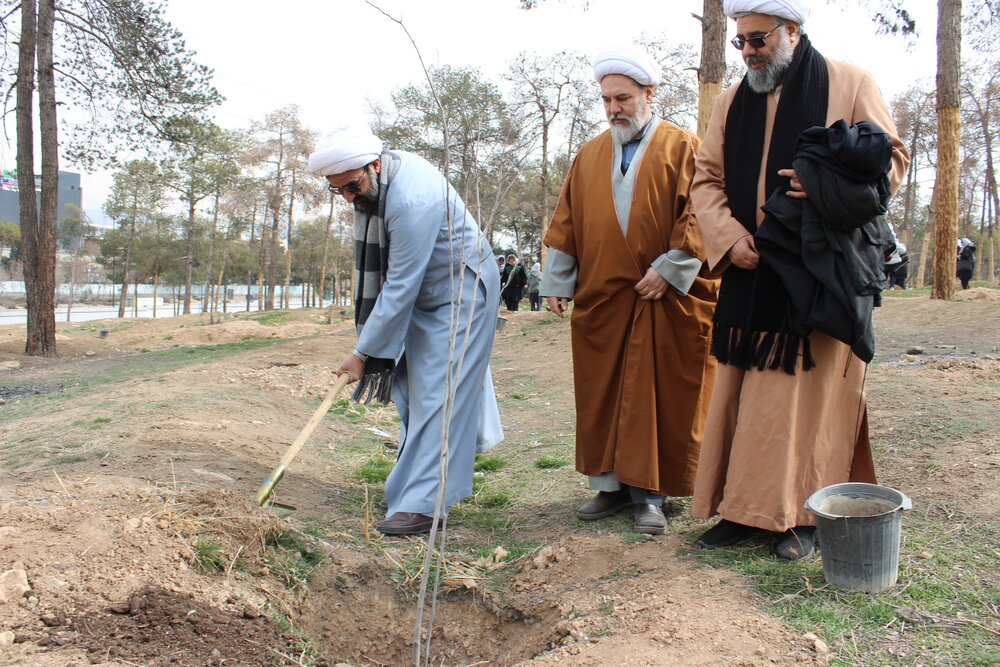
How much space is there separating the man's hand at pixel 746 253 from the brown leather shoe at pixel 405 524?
5.31 feet

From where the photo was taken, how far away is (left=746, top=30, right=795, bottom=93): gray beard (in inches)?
100

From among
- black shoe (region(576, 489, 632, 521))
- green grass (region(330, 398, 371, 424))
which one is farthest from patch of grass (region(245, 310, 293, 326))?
black shoe (region(576, 489, 632, 521))

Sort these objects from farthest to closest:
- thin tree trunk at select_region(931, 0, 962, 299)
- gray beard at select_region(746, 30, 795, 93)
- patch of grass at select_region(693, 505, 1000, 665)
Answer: thin tree trunk at select_region(931, 0, 962, 299), gray beard at select_region(746, 30, 795, 93), patch of grass at select_region(693, 505, 1000, 665)

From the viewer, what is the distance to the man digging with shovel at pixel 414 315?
10.2ft

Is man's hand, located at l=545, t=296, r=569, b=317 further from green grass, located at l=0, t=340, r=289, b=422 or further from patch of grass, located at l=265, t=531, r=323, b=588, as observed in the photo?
green grass, located at l=0, t=340, r=289, b=422

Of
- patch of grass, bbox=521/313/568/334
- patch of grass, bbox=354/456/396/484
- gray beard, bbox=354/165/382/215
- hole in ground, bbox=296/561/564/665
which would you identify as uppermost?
gray beard, bbox=354/165/382/215

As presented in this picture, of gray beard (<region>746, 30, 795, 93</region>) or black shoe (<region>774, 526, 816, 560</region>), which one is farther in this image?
gray beard (<region>746, 30, 795, 93</region>)

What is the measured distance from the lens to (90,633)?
1986 millimetres

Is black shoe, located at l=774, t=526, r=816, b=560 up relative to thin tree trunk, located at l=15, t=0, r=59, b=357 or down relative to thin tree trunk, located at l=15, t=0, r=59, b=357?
down

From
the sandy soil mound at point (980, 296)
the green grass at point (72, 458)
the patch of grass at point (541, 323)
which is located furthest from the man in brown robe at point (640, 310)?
the sandy soil mound at point (980, 296)

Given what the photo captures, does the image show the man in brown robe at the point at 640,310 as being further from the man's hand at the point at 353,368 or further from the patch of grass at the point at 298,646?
the patch of grass at the point at 298,646

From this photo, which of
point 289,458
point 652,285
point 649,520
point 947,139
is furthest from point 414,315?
point 947,139

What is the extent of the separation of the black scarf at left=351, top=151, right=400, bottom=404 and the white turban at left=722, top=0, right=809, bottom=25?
1.49 meters

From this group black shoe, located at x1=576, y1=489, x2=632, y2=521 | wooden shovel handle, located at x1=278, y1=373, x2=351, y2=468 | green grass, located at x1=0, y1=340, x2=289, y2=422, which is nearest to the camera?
wooden shovel handle, located at x1=278, y1=373, x2=351, y2=468
